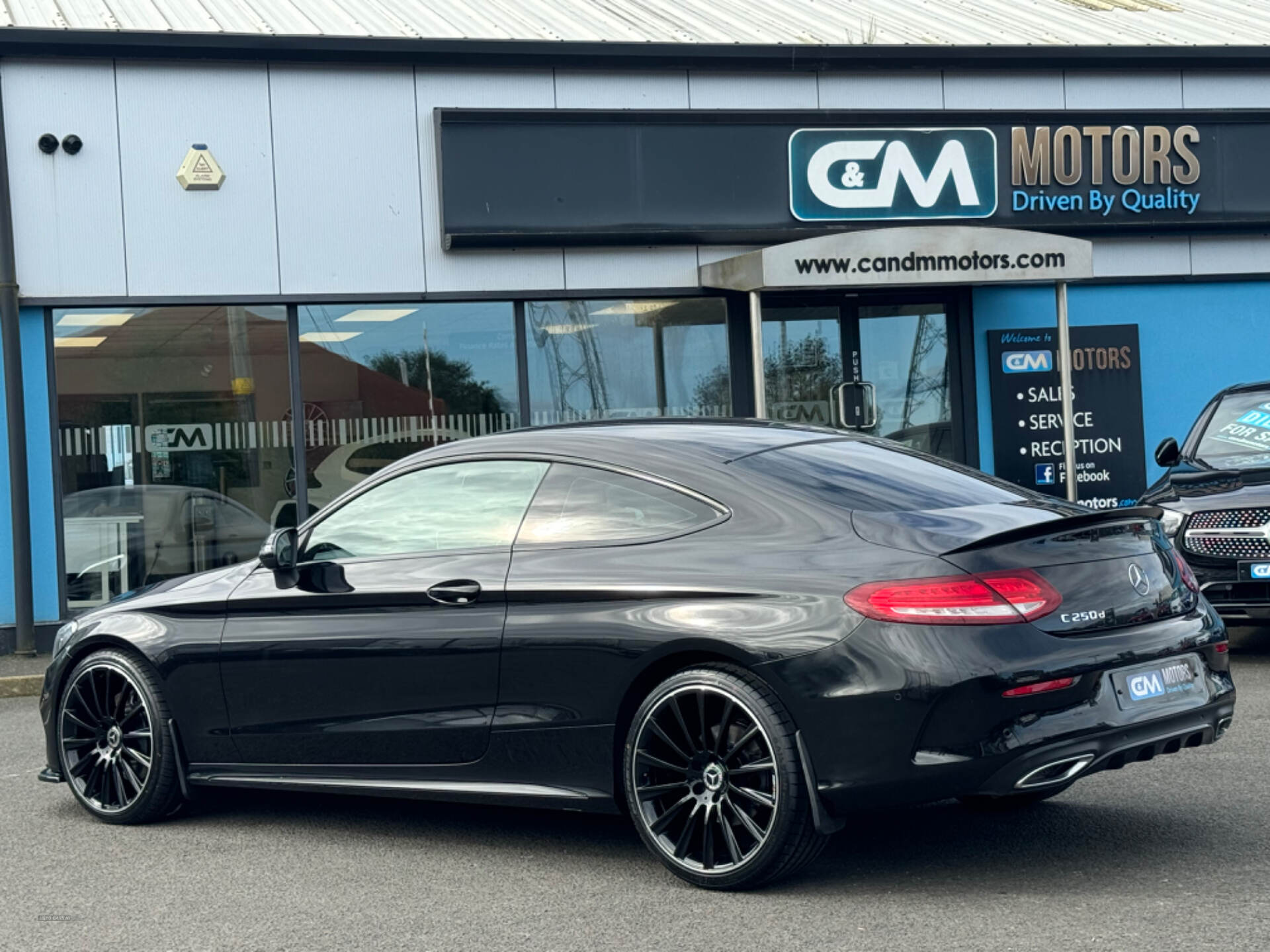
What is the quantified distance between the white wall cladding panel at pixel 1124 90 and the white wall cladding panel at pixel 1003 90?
0.15m

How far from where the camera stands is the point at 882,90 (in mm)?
14594

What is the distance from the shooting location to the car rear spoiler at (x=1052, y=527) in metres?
4.59

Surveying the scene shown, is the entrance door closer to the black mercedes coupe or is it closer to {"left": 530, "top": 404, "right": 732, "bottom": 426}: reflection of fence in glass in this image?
{"left": 530, "top": 404, "right": 732, "bottom": 426}: reflection of fence in glass

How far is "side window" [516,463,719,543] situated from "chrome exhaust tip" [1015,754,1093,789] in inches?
48.8

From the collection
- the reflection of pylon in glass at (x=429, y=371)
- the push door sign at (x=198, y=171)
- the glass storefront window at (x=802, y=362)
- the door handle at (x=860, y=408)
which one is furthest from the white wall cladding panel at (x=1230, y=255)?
the push door sign at (x=198, y=171)

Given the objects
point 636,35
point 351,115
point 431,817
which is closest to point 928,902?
point 431,817

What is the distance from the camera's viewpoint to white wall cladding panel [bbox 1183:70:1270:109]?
15.3m

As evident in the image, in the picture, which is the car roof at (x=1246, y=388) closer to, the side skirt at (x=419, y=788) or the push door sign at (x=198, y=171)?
the side skirt at (x=419, y=788)

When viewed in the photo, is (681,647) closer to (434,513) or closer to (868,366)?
(434,513)

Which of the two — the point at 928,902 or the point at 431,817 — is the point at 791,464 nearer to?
the point at 928,902

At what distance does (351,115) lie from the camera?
1333cm

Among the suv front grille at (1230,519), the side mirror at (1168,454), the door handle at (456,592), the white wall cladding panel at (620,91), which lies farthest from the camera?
the white wall cladding panel at (620,91)

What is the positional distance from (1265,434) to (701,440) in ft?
20.1

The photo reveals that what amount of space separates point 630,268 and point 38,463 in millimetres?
5222
